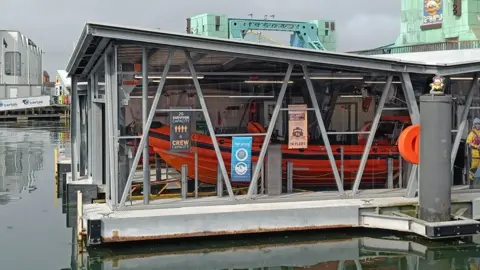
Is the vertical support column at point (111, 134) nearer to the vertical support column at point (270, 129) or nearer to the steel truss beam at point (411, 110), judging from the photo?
the vertical support column at point (270, 129)

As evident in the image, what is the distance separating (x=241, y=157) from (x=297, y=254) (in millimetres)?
2248

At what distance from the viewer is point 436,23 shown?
152 ft

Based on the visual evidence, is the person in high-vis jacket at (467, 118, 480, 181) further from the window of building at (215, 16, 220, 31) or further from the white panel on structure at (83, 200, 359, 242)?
the window of building at (215, 16, 220, 31)

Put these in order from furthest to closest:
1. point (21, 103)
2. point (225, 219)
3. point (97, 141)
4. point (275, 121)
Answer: point (21, 103) → point (97, 141) → point (275, 121) → point (225, 219)

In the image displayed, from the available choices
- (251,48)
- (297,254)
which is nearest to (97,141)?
(251,48)

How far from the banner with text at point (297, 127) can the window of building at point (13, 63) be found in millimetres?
60162

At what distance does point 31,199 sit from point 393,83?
924 centimetres

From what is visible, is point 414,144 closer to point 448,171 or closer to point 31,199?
point 448,171

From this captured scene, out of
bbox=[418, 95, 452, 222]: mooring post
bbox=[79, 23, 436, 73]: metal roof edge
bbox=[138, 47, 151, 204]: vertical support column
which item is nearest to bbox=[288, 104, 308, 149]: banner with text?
bbox=[79, 23, 436, 73]: metal roof edge

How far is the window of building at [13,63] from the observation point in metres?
67.1

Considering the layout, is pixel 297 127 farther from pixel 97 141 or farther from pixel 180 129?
pixel 97 141

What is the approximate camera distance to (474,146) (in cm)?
1269

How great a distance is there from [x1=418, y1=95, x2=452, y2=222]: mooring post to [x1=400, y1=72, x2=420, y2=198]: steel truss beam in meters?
1.31

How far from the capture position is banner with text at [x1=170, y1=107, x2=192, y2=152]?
11156mm
